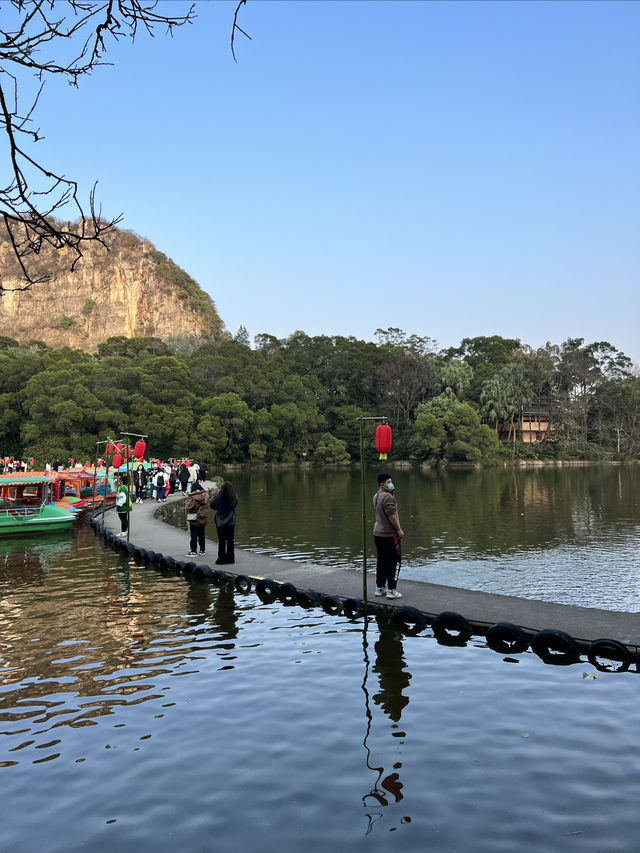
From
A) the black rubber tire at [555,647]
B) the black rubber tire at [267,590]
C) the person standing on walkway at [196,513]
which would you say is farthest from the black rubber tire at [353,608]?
the person standing on walkway at [196,513]

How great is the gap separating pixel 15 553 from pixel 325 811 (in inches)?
639

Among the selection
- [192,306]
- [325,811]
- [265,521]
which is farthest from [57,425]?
[192,306]

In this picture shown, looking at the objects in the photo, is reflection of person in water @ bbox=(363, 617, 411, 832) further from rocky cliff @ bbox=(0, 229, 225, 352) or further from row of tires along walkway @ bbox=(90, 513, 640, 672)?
rocky cliff @ bbox=(0, 229, 225, 352)

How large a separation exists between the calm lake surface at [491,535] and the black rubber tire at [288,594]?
412 cm

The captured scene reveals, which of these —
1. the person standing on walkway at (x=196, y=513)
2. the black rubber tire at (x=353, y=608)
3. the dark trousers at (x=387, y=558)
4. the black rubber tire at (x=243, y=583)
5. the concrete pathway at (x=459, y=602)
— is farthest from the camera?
the person standing on walkway at (x=196, y=513)

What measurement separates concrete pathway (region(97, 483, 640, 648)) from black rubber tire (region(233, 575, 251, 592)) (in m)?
0.25

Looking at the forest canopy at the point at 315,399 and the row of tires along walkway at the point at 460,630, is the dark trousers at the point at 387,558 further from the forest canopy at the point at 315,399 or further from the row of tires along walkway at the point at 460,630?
the forest canopy at the point at 315,399

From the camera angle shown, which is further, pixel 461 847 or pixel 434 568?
pixel 434 568

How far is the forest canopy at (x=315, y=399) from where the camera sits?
6038cm

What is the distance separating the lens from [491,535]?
875 inches

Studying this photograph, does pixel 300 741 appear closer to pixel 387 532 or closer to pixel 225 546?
pixel 387 532

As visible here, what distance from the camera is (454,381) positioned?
80.8 m

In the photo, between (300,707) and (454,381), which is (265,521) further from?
(454,381)

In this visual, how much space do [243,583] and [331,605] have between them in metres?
2.37
